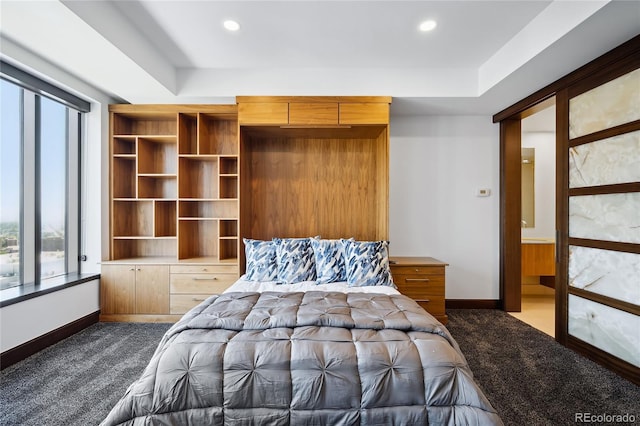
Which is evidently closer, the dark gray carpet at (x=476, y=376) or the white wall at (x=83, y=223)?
the dark gray carpet at (x=476, y=376)

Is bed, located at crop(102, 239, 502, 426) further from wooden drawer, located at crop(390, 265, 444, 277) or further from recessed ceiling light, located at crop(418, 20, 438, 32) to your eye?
recessed ceiling light, located at crop(418, 20, 438, 32)

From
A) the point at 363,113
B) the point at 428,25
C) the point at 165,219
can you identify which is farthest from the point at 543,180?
the point at 165,219

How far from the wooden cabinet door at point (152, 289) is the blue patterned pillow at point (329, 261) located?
166 cm

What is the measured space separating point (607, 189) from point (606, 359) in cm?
130

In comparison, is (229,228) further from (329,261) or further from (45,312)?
(45,312)

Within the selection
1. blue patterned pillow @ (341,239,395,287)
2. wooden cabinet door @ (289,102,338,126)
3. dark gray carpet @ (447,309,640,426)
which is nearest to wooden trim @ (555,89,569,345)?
dark gray carpet @ (447,309,640,426)

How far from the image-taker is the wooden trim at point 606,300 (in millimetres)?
1996

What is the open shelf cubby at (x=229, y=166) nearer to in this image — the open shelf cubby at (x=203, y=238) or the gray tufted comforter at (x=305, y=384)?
the open shelf cubby at (x=203, y=238)

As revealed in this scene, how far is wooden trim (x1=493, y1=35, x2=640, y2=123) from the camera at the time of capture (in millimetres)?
1998

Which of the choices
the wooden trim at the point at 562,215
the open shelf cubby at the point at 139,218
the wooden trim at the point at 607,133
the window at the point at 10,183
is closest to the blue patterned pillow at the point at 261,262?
the open shelf cubby at the point at 139,218

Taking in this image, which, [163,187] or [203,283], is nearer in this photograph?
[203,283]

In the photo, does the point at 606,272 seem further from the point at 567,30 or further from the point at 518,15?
the point at 518,15

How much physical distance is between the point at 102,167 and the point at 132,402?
9.06 ft

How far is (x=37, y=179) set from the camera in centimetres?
260
